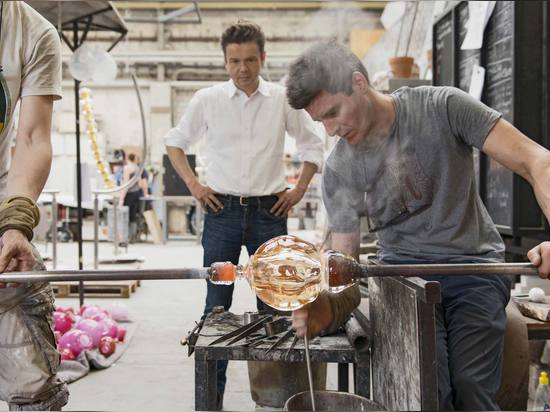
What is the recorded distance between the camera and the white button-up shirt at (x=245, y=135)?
7.32ft

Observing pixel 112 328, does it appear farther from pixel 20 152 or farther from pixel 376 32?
pixel 376 32

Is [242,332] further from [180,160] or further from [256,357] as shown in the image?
[180,160]

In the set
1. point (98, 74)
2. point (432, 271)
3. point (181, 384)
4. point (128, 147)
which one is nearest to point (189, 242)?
point (128, 147)

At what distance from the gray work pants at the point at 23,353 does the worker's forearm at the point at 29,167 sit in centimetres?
23

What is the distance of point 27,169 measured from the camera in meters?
1.37

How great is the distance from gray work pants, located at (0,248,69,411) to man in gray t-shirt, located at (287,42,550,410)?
2.08ft

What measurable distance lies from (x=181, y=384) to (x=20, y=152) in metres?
1.82

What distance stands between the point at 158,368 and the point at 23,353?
6.20 ft

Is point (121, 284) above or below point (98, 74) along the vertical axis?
below

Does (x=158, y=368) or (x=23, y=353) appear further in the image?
(x=158, y=368)

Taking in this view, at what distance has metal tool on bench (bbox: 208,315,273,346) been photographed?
69.1 inches

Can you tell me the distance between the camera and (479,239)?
1545mm

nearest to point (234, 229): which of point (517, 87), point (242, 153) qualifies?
point (242, 153)

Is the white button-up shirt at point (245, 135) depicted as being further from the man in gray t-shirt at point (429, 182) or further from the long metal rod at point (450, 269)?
the long metal rod at point (450, 269)
